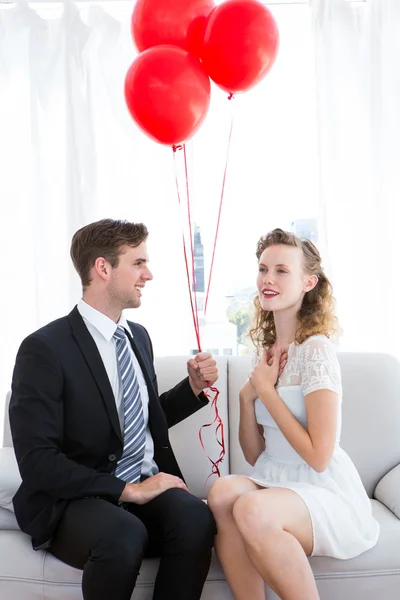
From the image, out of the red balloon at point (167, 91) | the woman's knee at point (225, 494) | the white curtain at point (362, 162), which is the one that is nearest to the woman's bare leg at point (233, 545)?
the woman's knee at point (225, 494)

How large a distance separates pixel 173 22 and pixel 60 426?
1295mm

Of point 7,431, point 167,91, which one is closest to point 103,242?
point 167,91

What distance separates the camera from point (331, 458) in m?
1.98

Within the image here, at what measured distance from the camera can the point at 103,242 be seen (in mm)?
2113

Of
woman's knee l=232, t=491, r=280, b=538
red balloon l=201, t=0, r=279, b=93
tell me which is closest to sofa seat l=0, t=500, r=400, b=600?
woman's knee l=232, t=491, r=280, b=538

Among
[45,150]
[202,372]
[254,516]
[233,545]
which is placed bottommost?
[233,545]

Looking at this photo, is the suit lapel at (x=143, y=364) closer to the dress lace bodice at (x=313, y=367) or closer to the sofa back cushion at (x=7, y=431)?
the dress lace bodice at (x=313, y=367)

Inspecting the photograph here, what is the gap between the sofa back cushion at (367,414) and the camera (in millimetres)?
2408

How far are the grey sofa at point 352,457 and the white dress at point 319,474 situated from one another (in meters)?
0.08

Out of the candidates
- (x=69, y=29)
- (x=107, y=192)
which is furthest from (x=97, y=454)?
(x=69, y=29)

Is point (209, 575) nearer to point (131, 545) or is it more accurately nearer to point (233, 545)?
point (233, 545)

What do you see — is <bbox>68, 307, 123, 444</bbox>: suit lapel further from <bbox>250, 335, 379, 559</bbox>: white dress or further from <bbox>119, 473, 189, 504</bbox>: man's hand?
<bbox>250, 335, 379, 559</bbox>: white dress

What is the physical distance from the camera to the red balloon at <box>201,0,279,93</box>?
2.11 m

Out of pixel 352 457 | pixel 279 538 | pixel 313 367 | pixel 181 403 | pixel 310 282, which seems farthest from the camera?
pixel 352 457
